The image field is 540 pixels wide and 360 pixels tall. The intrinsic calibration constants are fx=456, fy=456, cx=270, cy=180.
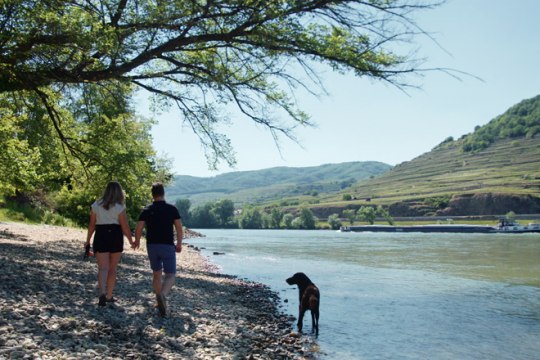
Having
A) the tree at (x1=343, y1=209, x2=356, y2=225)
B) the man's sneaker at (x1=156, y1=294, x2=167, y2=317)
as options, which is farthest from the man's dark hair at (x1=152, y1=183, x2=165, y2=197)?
the tree at (x1=343, y1=209, x2=356, y2=225)

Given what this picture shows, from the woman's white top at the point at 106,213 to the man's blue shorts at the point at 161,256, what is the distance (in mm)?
930

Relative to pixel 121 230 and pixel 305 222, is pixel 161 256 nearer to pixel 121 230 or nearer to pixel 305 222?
pixel 121 230

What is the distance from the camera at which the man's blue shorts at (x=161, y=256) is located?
31.6ft

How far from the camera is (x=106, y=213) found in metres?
9.45

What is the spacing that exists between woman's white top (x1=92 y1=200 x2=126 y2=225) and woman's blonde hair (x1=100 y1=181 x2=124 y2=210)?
74mm

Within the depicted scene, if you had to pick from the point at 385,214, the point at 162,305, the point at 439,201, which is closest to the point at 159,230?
the point at 162,305

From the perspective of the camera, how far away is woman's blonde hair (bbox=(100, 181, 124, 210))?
942 cm

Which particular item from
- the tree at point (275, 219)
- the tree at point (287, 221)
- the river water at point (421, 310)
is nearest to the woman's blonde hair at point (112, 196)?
the river water at point (421, 310)

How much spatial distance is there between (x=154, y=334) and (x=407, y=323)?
1005cm

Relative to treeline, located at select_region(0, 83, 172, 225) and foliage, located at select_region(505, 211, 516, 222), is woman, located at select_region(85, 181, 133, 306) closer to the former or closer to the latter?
treeline, located at select_region(0, 83, 172, 225)

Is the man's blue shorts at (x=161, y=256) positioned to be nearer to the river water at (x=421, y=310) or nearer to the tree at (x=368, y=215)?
the river water at (x=421, y=310)

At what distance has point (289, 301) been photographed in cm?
1956

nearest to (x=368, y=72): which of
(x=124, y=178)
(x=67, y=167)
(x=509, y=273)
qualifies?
(x=124, y=178)

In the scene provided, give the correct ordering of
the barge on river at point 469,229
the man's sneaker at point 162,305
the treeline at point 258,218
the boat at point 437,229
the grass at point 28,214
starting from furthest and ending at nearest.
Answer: the treeline at point 258,218
the boat at point 437,229
the barge on river at point 469,229
the grass at point 28,214
the man's sneaker at point 162,305
